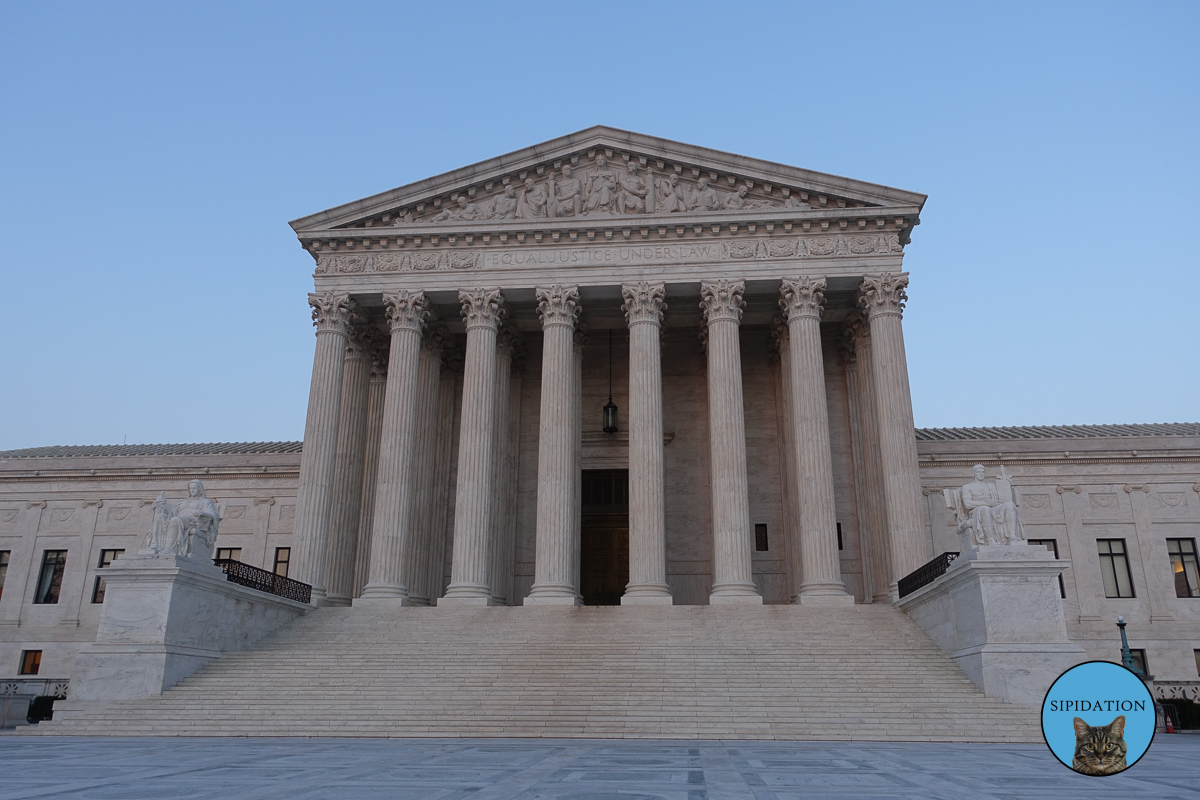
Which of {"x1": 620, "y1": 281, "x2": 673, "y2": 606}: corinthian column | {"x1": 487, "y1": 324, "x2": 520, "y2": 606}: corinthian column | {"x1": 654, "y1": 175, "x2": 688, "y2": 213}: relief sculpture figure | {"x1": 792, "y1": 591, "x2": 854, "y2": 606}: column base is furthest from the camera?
{"x1": 487, "y1": 324, "x2": 520, "y2": 606}: corinthian column

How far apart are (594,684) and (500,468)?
13462 millimetres

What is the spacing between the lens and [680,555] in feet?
109

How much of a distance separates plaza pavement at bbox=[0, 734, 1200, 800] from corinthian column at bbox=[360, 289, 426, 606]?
1299 centimetres

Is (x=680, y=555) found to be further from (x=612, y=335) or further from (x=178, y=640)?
(x=178, y=640)

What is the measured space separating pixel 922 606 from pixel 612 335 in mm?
17733

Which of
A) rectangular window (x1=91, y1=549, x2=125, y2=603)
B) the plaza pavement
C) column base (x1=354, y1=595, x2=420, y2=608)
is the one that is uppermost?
rectangular window (x1=91, y1=549, x2=125, y2=603)

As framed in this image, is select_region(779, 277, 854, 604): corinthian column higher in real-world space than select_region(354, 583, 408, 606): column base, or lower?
higher

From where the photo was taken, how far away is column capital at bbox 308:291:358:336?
3052 centimetres

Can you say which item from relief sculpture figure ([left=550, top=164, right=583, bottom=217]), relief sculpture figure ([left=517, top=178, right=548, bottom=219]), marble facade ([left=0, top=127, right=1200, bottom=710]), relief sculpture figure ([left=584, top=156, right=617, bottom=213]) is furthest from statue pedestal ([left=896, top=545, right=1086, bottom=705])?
relief sculpture figure ([left=517, top=178, right=548, bottom=219])

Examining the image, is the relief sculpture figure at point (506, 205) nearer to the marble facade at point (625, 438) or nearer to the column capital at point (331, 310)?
the marble facade at point (625, 438)

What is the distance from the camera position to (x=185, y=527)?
21.8 metres

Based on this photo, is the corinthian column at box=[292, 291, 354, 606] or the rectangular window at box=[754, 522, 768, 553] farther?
the rectangular window at box=[754, 522, 768, 553]

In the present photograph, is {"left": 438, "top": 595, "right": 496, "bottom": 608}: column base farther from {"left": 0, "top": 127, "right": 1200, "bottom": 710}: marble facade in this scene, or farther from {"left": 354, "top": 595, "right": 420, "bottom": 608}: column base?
{"left": 354, "top": 595, "right": 420, "bottom": 608}: column base

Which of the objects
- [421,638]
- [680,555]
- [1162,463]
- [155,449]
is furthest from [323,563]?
[1162,463]
